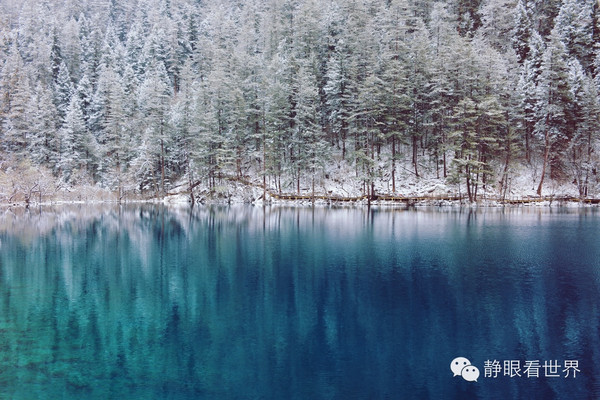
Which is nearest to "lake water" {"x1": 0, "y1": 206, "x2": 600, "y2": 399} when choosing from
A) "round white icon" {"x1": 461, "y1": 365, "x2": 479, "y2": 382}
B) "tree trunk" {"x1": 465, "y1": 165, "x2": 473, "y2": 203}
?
"round white icon" {"x1": 461, "y1": 365, "x2": 479, "y2": 382}

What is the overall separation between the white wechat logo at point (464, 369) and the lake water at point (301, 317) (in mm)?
158

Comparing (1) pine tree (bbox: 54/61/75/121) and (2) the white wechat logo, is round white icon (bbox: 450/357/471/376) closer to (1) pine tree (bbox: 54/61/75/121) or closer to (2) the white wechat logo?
(2) the white wechat logo

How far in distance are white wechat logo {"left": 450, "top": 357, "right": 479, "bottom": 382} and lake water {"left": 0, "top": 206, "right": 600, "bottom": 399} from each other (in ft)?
0.52

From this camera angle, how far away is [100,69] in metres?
79.8

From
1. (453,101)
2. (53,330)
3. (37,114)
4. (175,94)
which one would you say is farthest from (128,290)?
Answer: (175,94)

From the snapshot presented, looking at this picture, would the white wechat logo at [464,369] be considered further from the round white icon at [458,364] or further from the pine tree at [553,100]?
the pine tree at [553,100]

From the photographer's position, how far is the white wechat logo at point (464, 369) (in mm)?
10000

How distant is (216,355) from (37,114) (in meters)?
70.7

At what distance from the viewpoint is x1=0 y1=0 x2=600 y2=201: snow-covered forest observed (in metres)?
52.4

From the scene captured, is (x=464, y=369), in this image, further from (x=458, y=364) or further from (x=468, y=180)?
(x=468, y=180)

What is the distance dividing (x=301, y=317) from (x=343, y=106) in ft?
158

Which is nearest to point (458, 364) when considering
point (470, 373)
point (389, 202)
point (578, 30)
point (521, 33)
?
point (470, 373)

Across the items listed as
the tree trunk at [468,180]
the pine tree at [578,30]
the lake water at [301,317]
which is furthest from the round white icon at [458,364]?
the pine tree at [578,30]

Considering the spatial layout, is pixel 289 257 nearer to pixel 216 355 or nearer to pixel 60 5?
pixel 216 355
